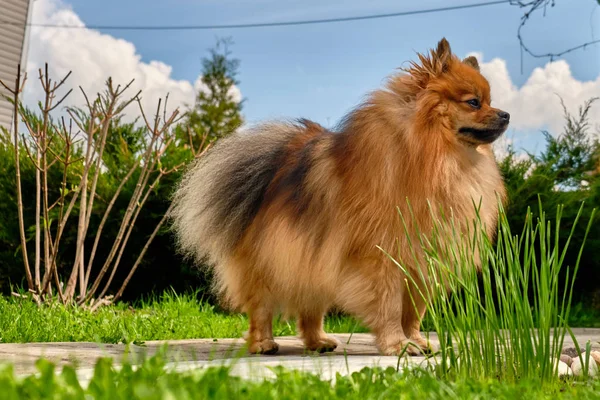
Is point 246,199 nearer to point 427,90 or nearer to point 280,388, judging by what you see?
point 427,90

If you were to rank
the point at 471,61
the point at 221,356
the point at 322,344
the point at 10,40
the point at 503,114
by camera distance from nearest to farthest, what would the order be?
the point at 503,114
the point at 221,356
the point at 471,61
the point at 322,344
the point at 10,40

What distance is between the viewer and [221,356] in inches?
162

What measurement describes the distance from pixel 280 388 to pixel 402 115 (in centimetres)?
213

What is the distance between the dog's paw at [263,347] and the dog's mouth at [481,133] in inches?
66.4

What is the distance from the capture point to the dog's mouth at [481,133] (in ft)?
13.2

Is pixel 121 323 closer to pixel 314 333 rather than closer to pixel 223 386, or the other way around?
pixel 314 333

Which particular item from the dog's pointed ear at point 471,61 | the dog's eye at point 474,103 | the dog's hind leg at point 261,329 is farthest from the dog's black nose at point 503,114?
the dog's hind leg at point 261,329

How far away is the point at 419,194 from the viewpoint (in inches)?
159

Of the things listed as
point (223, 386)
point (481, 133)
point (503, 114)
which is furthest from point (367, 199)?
point (223, 386)

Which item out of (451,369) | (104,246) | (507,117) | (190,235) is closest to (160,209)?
(104,246)

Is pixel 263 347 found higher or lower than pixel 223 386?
higher

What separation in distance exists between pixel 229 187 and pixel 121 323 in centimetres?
152

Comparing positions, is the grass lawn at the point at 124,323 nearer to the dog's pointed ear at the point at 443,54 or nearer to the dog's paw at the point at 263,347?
the dog's paw at the point at 263,347

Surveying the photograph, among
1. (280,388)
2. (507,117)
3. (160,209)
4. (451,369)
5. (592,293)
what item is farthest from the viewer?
(592,293)
